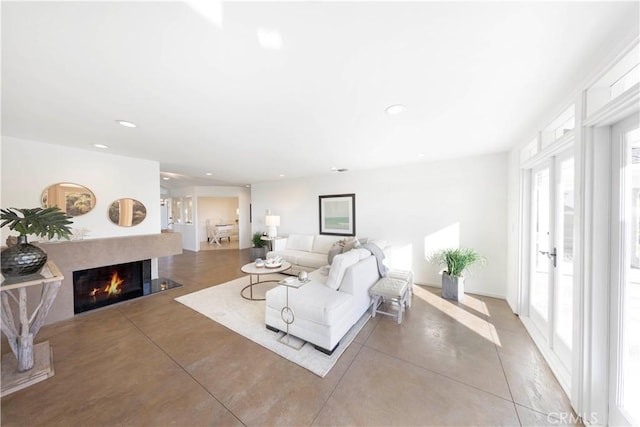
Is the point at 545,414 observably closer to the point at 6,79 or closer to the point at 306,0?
the point at 306,0

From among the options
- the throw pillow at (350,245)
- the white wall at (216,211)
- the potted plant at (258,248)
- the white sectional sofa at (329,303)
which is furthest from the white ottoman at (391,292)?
the white wall at (216,211)

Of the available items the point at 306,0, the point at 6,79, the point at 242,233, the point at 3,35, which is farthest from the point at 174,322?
the point at 242,233

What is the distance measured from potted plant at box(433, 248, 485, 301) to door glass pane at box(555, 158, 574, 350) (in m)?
1.26

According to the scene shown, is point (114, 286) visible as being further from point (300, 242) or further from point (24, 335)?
point (300, 242)

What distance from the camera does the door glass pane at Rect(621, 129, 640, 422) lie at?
124 centimetres

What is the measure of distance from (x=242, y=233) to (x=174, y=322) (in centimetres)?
538

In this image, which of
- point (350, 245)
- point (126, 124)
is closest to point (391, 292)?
point (350, 245)

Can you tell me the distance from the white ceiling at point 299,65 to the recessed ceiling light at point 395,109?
0.05 meters

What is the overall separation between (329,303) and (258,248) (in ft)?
14.4

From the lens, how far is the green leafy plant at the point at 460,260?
331cm

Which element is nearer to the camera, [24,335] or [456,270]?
[24,335]

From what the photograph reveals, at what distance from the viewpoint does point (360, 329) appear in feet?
8.30

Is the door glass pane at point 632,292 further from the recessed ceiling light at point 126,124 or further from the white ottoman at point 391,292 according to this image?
the recessed ceiling light at point 126,124

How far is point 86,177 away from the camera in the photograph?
3.12m
